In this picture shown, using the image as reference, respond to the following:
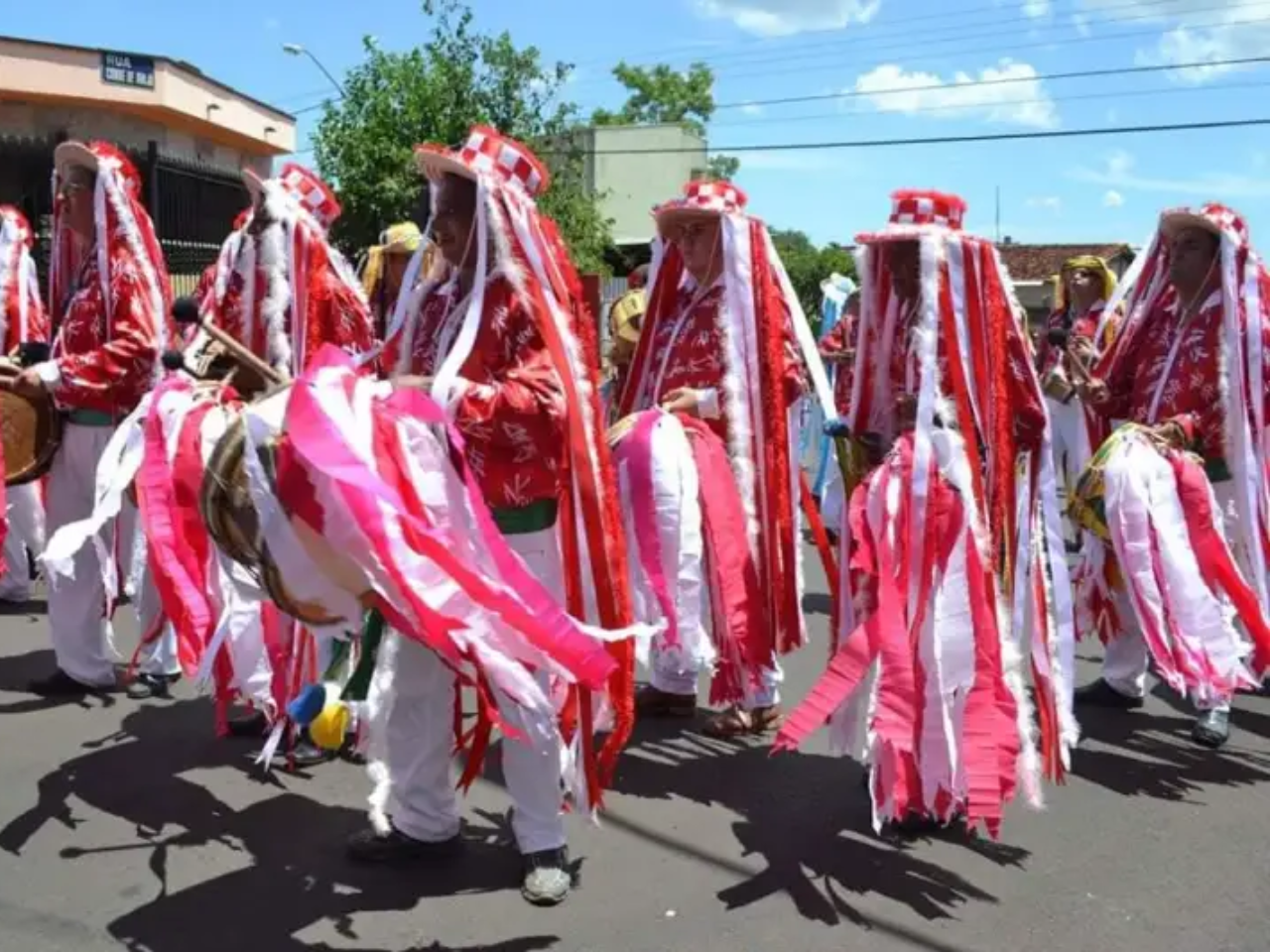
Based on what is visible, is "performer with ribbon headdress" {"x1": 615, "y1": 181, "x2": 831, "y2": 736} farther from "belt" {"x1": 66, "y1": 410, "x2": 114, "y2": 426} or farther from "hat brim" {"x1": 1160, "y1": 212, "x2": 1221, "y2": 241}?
"belt" {"x1": 66, "y1": 410, "x2": 114, "y2": 426}

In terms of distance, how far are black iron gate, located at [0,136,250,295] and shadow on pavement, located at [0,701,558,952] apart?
28.2 feet

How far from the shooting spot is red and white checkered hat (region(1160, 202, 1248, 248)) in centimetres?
495

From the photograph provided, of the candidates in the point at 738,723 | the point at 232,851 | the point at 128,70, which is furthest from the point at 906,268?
the point at 128,70

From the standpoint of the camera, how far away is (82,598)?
5.16 m

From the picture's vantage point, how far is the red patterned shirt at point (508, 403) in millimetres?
3275

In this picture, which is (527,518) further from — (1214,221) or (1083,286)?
(1083,286)

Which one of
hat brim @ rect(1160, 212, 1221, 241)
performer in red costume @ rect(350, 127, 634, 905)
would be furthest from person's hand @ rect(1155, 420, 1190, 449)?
performer in red costume @ rect(350, 127, 634, 905)

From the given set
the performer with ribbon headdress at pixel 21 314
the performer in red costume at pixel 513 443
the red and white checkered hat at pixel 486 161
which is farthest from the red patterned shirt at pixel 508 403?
the performer with ribbon headdress at pixel 21 314

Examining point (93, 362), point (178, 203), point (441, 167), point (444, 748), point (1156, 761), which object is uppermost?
point (178, 203)

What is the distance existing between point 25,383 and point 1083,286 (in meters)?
6.20

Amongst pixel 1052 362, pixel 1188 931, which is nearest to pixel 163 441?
pixel 1188 931

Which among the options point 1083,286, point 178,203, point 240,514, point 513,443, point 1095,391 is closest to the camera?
point 240,514

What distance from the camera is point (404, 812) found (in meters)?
3.70

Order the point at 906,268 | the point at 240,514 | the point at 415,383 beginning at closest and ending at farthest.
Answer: the point at 240,514 → the point at 415,383 → the point at 906,268
